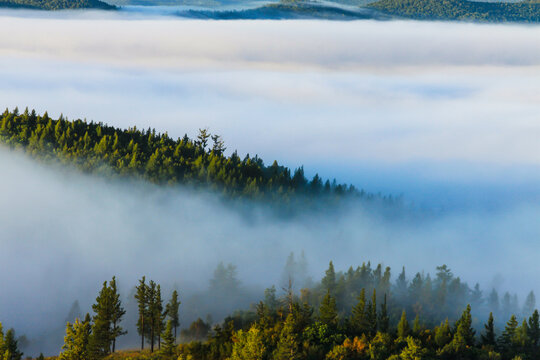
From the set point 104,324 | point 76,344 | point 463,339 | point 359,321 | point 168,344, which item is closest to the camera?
point 76,344

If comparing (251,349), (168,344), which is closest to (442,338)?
(251,349)

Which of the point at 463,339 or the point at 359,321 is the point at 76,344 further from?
the point at 463,339

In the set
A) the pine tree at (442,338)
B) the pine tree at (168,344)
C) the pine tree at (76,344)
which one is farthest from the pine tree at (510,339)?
the pine tree at (76,344)

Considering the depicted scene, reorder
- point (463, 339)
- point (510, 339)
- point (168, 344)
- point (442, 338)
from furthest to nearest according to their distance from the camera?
1. point (510, 339)
2. point (442, 338)
3. point (463, 339)
4. point (168, 344)

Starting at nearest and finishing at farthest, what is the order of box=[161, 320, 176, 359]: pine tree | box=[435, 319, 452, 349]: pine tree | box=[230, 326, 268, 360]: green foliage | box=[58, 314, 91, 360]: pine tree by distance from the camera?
box=[58, 314, 91, 360]: pine tree < box=[230, 326, 268, 360]: green foliage < box=[161, 320, 176, 359]: pine tree < box=[435, 319, 452, 349]: pine tree

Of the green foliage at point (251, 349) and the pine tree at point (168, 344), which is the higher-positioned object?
the green foliage at point (251, 349)

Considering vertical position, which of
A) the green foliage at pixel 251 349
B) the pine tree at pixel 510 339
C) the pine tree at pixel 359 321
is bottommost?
the pine tree at pixel 510 339

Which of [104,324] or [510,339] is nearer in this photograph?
[104,324]

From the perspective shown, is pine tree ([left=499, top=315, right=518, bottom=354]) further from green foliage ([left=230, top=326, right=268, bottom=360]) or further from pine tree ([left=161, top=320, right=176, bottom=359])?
pine tree ([left=161, top=320, right=176, bottom=359])

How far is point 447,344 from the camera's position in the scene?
14050 cm

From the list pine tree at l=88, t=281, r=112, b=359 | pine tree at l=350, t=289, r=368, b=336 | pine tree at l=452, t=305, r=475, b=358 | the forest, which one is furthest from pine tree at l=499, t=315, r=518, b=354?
pine tree at l=88, t=281, r=112, b=359

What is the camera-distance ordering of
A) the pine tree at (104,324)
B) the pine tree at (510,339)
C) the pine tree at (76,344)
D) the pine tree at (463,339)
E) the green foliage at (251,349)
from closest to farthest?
the pine tree at (76,344) < the green foliage at (251,349) < the pine tree at (104,324) < the pine tree at (463,339) < the pine tree at (510,339)

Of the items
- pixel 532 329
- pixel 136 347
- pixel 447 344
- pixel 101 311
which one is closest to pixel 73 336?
pixel 101 311

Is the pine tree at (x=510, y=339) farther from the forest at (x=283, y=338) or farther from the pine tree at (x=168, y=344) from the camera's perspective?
the pine tree at (x=168, y=344)
